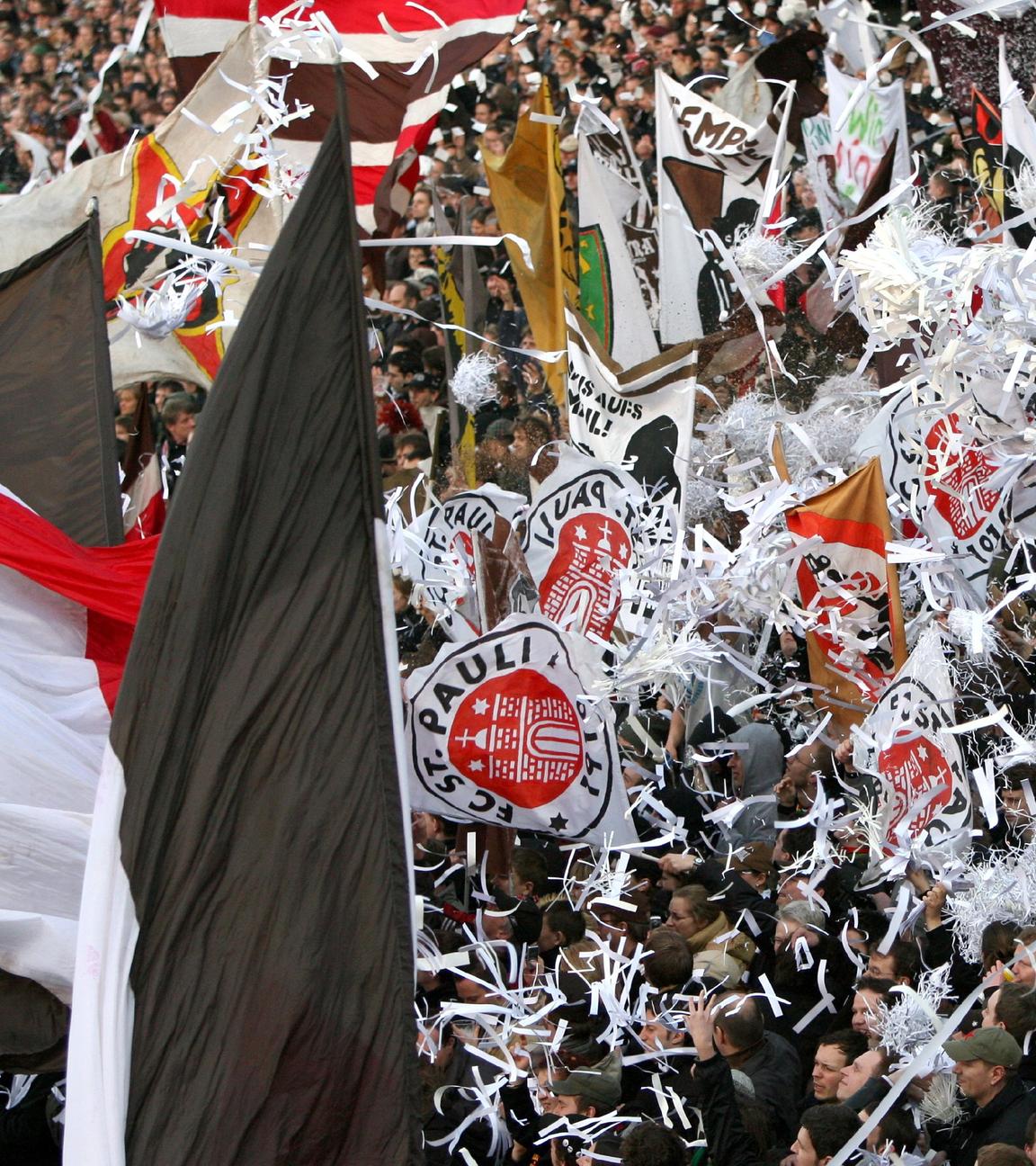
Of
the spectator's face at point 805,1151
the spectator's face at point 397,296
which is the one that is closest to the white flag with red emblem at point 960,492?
the spectator's face at point 805,1151

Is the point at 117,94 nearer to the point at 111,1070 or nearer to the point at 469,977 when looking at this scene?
the point at 469,977

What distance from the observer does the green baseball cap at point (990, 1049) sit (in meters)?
5.11

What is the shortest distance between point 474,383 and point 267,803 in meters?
6.73

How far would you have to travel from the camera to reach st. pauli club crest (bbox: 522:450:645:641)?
8.00 metres

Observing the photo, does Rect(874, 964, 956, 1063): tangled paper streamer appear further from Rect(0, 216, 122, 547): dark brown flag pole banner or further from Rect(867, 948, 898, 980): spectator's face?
Rect(0, 216, 122, 547): dark brown flag pole banner

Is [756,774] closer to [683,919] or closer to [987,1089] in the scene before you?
[683,919]

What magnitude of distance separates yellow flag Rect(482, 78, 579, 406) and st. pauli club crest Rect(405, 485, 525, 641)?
228 cm

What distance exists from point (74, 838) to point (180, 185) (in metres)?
5.90

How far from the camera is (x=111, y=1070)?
4.02 metres

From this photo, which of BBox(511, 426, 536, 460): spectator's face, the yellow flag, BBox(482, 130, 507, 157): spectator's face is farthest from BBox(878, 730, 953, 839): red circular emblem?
BBox(482, 130, 507, 157): spectator's face

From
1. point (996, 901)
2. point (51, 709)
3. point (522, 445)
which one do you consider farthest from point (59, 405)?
point (996, 901)

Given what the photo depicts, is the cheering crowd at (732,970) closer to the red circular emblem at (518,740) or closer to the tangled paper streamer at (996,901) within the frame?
the tangled paper streamer at (996,901)

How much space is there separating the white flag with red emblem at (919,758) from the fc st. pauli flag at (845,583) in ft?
2.14

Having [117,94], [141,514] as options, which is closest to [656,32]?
[117,94]
